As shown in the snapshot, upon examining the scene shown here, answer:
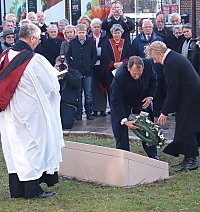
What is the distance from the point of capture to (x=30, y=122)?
24.7 feet

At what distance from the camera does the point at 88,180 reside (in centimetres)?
889

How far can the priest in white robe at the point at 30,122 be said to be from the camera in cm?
754

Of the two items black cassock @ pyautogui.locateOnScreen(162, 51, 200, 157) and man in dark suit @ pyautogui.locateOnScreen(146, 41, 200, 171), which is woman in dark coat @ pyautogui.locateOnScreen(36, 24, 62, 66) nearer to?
man in dark suit @ pyautogui.locateOnScreen(146, 41, 200, 171)

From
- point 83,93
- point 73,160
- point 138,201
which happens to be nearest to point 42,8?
point 83,93

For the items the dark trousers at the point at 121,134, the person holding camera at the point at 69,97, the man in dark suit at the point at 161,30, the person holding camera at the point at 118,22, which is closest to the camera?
the dark trousers at the point at 121,134

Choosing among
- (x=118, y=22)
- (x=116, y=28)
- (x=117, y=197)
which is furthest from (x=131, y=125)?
(x=118, y=22)

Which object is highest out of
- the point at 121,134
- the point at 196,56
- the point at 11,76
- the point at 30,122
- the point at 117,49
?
the point at 11,76

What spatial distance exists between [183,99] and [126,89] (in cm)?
82

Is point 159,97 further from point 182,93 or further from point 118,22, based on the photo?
point 182,93

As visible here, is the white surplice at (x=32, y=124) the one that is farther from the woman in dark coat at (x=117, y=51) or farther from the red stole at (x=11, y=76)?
the woman in dark coat at (x=117, y=51)

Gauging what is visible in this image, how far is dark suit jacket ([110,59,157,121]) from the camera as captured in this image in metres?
9.12

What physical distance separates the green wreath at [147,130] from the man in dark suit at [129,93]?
0.10m

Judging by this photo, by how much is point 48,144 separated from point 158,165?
1755 millimetres

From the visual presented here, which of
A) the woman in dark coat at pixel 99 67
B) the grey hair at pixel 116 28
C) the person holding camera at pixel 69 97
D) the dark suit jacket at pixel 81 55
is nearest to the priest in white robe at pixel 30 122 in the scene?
the person holding camera at pixel 69 97
